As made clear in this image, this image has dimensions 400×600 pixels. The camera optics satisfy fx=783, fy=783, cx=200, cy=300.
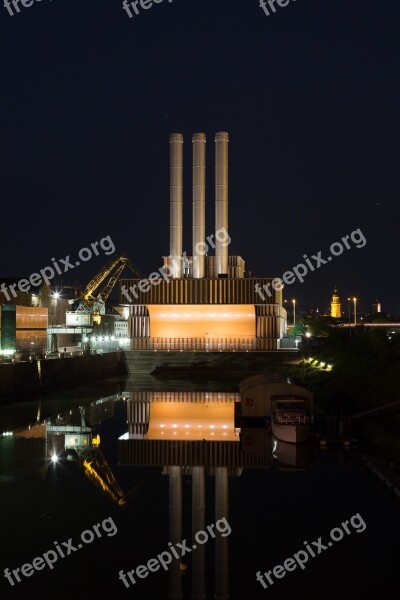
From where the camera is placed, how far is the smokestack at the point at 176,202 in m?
66.5

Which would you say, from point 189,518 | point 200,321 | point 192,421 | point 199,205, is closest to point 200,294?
point 200,321

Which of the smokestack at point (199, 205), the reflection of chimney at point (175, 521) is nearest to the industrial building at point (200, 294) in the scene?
the smokestack at point (199, 205)

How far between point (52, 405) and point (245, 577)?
27.2 metres

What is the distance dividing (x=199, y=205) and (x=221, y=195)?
2042 mm

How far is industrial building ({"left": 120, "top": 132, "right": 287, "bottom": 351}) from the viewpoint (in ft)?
213

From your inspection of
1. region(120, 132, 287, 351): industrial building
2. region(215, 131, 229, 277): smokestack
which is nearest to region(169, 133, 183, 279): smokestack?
region(120, 132, 287, 351): industrial building

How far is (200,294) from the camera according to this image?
65125 mm

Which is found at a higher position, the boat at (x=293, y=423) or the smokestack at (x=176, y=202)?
the smokestack at (x=176, y=202)

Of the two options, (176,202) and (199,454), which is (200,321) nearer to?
(176,202)

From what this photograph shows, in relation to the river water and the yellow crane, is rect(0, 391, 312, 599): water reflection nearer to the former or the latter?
the river water

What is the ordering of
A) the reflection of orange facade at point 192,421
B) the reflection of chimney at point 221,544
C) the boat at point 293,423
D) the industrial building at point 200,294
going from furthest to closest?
1. the industrial building at point 200,294
2. the reflection of orange facade at point 192,421
3. the boat at point 293,423
4. the reflection of chimney at point 221,544

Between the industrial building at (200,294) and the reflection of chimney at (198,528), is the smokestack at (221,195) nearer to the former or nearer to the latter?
the industrial building at (200,294)

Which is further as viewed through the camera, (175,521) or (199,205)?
(199,205)

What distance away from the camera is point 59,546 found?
14664mm
